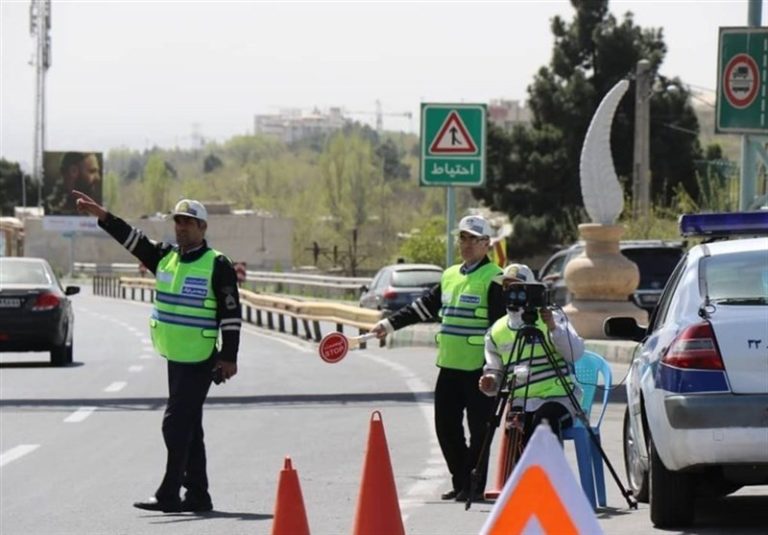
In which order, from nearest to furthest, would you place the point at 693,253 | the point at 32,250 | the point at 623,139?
the point at 693,253
the point at 623,139
the point at 32,250

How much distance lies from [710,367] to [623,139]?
64.7 metres

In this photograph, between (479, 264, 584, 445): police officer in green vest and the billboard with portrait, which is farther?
the billboard with portrait

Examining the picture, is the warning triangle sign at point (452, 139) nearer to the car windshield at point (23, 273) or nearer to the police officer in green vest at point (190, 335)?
the car windshield at point (23, 273)

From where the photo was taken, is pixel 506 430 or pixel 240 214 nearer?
pixel 506 430

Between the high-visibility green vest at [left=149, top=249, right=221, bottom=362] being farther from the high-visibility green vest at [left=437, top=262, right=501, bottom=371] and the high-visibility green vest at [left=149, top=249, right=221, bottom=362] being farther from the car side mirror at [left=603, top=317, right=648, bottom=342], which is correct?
the car side mirror at [left=603, top=317, right=648, bottom=342]

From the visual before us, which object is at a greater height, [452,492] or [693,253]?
[693,253]

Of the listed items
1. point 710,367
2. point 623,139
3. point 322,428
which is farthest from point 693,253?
point 623,139

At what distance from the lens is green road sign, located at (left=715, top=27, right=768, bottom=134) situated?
23.3 meters

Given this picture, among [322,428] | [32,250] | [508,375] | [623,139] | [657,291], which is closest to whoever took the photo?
[508,375]

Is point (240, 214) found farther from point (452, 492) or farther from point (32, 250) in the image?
point (452, 492)

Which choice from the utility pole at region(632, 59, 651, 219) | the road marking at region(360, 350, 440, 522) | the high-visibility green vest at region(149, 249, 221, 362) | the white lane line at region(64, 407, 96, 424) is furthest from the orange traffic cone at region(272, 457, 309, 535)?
the utility pole at region(632, 59, 651, 219)

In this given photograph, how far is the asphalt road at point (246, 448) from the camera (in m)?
10.9

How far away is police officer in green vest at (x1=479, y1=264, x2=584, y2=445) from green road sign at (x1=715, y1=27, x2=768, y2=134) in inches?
A: 516

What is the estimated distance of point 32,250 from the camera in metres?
144
